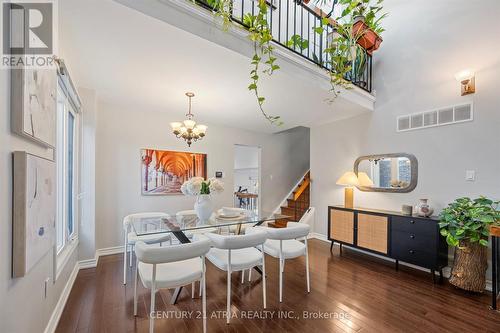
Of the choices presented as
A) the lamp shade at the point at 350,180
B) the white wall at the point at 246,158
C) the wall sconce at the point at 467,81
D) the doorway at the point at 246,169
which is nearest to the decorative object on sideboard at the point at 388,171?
the lamp shade at the point at 350,180

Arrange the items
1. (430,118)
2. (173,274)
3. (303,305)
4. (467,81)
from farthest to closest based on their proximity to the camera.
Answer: (430,118) < (467,81) < (303,305) < (173,274)

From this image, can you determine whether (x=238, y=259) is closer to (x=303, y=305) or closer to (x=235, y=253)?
(x=235, y=253)

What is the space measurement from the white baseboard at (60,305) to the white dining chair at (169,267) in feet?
2.63

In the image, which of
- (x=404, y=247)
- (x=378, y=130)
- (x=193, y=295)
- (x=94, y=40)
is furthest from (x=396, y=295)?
(x=94, y=40)

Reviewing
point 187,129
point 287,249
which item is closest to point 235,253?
point 287,249

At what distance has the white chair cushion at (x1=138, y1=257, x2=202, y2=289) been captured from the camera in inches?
68.3

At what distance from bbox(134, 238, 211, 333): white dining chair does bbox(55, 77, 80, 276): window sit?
1.03 meters

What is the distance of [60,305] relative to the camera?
2145mm

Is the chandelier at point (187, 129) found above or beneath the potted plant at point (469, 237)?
above

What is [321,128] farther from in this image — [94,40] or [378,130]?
[94,40]

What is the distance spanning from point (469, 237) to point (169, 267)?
319cm

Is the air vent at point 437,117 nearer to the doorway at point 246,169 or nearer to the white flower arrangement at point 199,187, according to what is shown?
the white flower arrangement at point 199,187

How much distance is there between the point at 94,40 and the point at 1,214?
1.74 meters

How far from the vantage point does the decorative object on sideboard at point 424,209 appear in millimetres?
3072
